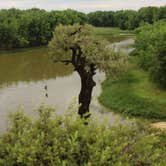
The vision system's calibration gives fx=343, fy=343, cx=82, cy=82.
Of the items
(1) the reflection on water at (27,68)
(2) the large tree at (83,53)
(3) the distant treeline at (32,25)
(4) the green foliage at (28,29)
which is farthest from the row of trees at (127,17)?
(2) the large tree at (83,53)

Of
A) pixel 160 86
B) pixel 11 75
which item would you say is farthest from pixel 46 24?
pixel 160 86

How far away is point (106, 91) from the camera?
35438 mm

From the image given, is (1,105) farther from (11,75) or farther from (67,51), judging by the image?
(11,75)

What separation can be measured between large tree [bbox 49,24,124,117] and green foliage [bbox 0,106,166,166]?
14846 mm

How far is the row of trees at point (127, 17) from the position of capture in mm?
100438

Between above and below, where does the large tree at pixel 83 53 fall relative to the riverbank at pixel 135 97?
above

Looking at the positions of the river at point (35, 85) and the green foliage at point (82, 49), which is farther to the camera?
the river at point (35, 85)

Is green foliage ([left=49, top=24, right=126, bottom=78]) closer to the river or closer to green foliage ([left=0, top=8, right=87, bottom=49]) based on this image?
the river

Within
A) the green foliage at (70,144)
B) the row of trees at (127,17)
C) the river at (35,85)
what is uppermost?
the row of trees at (127,17)

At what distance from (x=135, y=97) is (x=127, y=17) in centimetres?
9000

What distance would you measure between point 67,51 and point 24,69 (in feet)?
78.7

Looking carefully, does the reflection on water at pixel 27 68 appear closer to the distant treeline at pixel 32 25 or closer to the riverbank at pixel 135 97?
the distant treeline at pixel 32 25

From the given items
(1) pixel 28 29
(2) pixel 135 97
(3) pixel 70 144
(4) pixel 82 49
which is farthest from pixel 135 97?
(1) pixel 28 29

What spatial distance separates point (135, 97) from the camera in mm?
31312
